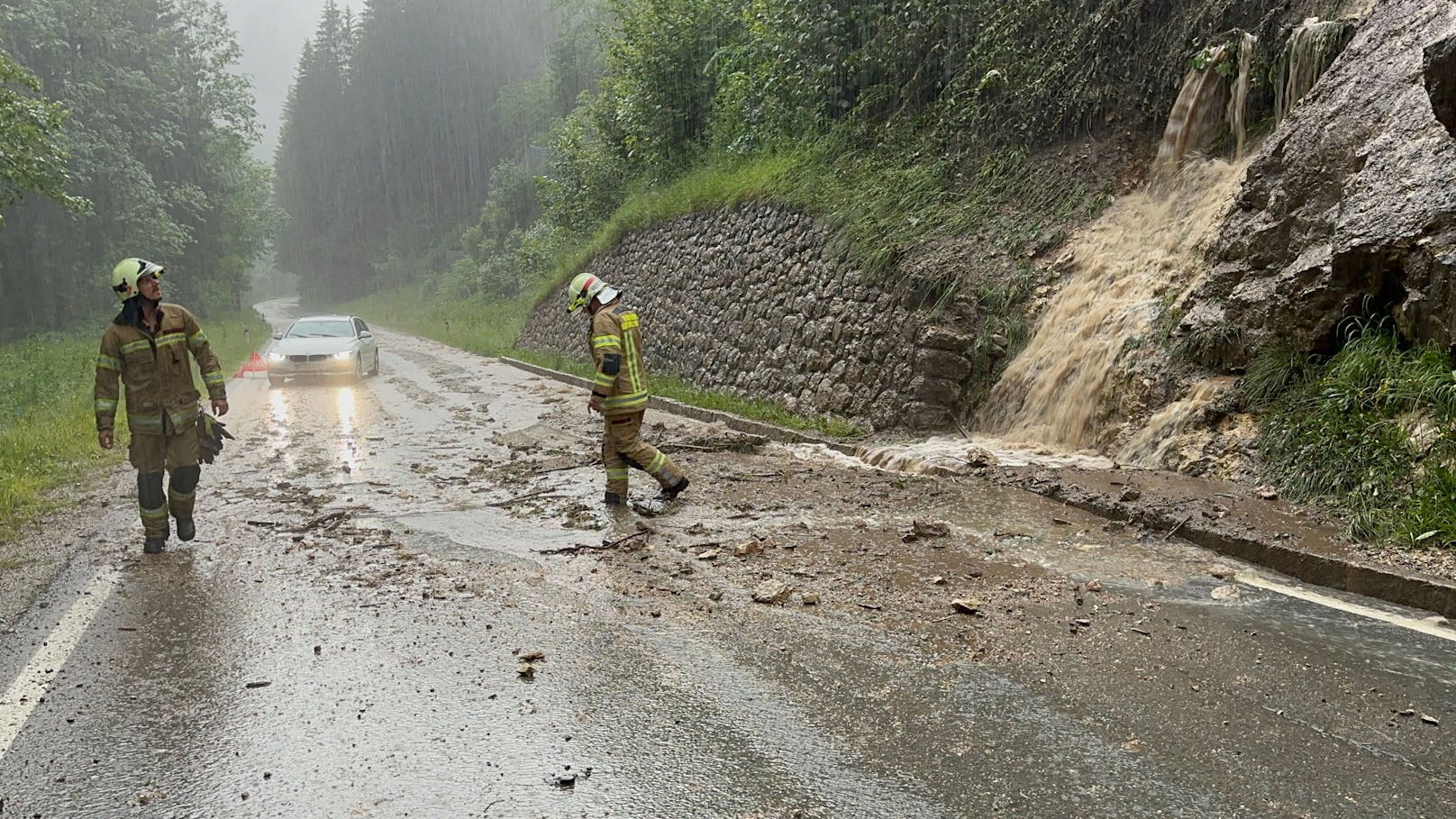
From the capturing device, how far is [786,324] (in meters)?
14.3

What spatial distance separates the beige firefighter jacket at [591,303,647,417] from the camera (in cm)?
766

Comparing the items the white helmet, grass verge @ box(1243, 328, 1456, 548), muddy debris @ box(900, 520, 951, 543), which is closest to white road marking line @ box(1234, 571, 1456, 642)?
grass verge @ box(1243, 328, 1456, 548)

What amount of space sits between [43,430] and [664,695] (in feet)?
38.0

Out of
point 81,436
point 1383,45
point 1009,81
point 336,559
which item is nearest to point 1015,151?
point 1009,81

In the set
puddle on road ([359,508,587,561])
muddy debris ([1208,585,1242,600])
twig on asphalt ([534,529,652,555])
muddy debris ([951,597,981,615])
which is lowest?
puddle on road ([359,508,587,561])

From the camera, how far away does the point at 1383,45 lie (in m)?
8.61

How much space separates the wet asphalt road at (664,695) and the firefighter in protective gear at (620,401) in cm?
124

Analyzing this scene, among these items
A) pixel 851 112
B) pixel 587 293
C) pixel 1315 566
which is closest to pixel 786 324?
pixel 851 112

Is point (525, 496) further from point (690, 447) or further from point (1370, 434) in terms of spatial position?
point (1370, 434)

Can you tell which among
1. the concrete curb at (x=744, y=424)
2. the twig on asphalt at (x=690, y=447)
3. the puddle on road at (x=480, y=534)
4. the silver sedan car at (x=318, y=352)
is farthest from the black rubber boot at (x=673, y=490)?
the silver sedan car at (x=318, y=352)

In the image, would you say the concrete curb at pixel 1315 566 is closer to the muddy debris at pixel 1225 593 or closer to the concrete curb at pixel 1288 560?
the concrete curb at pixel 1288 560

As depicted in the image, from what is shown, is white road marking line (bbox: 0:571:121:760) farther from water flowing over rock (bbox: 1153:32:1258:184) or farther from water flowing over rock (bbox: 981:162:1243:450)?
water flowing over rock (bbox: 1153:32:1258:184)

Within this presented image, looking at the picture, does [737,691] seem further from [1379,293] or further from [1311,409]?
[1379,293]

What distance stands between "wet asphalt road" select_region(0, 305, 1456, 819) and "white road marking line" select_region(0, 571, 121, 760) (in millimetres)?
15
